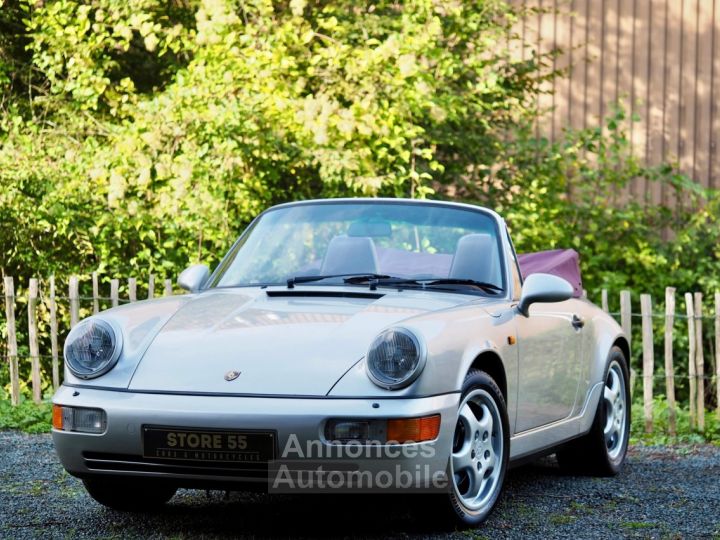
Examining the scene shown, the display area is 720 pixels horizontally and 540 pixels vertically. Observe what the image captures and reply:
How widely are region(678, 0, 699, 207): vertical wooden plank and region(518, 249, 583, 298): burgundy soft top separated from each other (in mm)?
8020

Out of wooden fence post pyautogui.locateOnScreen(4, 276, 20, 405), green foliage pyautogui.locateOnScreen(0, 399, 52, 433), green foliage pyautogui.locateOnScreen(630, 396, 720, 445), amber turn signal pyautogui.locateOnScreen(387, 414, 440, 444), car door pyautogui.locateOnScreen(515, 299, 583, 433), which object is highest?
amber turn signal pyautogui.locateOnScreen(387, 414, 440, 444)

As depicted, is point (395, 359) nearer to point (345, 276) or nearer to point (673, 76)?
point (345, 276)

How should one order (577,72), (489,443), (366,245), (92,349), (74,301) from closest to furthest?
1. (92,349)
2. (489,443)
3. (366,245)
4. (74,301)
5. (577,72)

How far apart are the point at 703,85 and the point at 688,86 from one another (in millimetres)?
197

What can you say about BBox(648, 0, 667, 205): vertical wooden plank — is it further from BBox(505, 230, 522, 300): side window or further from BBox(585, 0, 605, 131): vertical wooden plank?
BBox(505, 230, 522, 300): side window

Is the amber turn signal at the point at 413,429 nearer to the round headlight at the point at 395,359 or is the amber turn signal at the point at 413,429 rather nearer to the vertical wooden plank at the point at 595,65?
the round headlight at the point at 395,359

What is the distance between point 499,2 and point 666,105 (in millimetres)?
4253

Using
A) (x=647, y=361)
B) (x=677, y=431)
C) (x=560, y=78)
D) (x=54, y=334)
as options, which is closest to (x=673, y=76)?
(x=560, y=78)

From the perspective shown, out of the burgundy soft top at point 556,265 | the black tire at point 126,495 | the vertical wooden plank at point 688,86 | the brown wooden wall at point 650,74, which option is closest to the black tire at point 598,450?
the burgundy soft top at point 556,265

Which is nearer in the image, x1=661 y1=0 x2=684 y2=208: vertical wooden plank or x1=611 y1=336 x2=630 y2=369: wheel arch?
x1=611 y1=336 x2=630 y2=369: wheel arch

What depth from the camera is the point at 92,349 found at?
4613 millimetres

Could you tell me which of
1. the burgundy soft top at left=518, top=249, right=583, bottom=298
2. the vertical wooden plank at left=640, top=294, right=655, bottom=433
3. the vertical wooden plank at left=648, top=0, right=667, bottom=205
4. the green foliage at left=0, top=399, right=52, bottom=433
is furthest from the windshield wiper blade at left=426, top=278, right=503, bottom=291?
the vertical wooden plank at left=648, top=0, right=667, bottom=205

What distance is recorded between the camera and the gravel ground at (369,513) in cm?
469

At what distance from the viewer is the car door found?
532 centimetres
